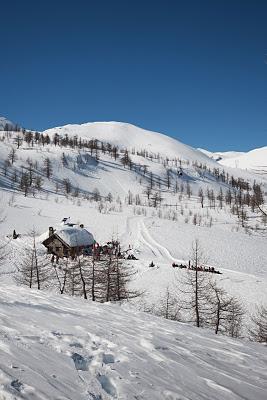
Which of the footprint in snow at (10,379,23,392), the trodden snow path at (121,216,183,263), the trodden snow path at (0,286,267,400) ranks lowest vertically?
the trodden snow path at (121,216,183,263)

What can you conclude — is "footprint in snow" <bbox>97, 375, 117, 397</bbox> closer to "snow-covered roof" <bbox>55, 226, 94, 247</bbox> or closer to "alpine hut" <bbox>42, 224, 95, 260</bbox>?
"alpine hut" <bbox>42, 224, 95, 260</bbox>

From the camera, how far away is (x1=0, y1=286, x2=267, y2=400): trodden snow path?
5285mm

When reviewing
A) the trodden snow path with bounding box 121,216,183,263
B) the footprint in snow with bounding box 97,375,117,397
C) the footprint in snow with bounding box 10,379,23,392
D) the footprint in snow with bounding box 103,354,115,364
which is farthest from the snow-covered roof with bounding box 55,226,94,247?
the footprint in snow with bounding box 10,379,23,392

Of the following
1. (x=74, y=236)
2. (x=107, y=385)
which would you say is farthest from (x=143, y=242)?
(x=107, y=385)

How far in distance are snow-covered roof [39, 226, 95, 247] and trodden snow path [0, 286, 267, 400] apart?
4503cm

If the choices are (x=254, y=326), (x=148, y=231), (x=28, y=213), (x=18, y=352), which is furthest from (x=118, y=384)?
(x=28, y=213)

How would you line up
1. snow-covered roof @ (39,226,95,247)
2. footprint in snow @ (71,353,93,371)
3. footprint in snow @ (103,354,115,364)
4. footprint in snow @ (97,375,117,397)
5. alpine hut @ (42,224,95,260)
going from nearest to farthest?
footprint in snow @ (97,375,117,397), footprint in snow @ (71,353,93,371), footprint in snow @ (103,354,115,364), alpine hut @ (42,224,95,260), snow-covered roof @ (39,226,95,247)

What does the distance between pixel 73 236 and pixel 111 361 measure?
50.5 metres

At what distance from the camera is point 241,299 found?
36750mm

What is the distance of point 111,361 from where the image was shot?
22.5ft

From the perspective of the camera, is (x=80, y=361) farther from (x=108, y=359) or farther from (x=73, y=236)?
(x=73, y=236)

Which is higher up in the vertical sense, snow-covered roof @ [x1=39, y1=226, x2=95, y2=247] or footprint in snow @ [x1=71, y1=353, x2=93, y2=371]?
footprint in snow @ [x1=71, y1=353, x2=93, y2=371]

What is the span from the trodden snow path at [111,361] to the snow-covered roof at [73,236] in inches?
1773

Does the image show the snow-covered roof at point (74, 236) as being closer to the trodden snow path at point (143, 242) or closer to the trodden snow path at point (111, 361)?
the trodden snow path at point (143, 242)
